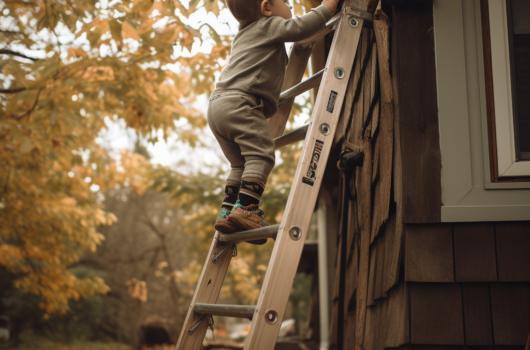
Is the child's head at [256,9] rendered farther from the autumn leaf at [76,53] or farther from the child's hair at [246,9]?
the autumn leaf at [76,53]

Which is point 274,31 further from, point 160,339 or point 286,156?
point 160,339

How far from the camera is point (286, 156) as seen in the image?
6496 mm

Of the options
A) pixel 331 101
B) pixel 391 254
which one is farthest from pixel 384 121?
pixel 391 254

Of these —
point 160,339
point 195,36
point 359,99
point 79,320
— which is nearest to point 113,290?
point 79,320

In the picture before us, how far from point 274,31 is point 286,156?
15.7ft

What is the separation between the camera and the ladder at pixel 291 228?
4.49 feet

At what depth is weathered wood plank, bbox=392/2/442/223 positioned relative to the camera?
61.0 inches

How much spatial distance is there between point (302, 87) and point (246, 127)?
43cm

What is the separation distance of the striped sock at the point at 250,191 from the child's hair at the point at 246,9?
2.26 ft

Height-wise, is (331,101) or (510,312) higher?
(331,101)

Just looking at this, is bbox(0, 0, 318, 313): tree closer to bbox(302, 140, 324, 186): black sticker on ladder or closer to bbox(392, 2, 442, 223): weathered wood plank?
bbox(392, 2, 442, 223): weathered wood plank

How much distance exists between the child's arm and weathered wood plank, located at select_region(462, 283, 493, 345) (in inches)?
42.7

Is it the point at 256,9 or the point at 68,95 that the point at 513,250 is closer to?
the point at 256,9

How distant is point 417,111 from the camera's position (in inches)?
63.8
